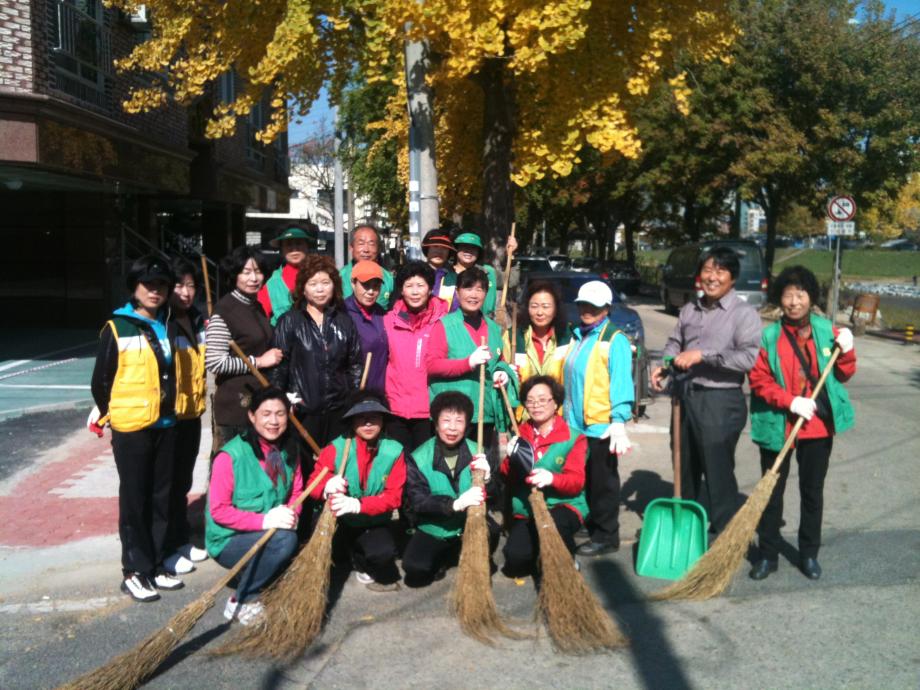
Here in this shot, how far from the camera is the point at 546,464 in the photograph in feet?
16.9

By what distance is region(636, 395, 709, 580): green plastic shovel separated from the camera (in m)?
5.13

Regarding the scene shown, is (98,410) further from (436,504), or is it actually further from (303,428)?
(436,504)

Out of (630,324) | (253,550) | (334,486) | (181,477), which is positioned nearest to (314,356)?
(334,486)

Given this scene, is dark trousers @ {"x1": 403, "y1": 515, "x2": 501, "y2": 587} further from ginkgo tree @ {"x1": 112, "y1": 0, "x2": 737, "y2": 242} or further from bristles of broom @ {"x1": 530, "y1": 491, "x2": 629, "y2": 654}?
ginkgo tree @ {"x1": 112, "y1": 0, "x2": 737, "y2": 242}

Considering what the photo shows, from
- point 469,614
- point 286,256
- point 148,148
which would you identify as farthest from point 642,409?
point 148,148

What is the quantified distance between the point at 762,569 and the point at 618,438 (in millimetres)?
1080

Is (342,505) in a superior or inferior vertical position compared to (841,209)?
inferior

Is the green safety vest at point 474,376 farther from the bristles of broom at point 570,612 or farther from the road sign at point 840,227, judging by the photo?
the road sign at point 840,227

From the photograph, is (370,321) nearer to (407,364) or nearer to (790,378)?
(407,364)

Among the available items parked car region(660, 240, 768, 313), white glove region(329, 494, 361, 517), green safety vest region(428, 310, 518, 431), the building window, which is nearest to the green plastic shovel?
green safety vest region(428, 310, 518, 431)

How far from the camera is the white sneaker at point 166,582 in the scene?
4.98 m

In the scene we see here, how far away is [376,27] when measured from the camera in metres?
8.90

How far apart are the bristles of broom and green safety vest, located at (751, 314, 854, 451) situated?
1.50m

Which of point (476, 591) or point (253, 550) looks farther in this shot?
point (476, 591)
